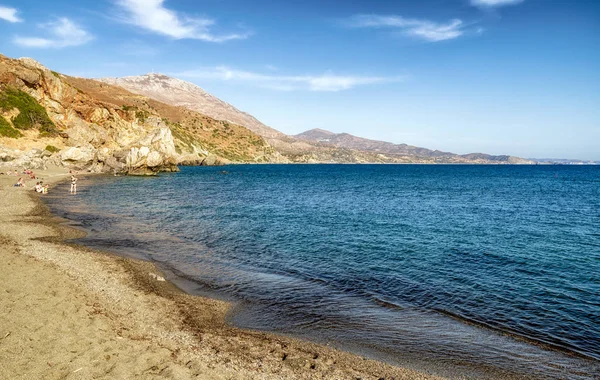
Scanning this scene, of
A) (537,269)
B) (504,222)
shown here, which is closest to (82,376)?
(537,269)

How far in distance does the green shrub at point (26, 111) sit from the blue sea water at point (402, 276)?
49323 millimetres

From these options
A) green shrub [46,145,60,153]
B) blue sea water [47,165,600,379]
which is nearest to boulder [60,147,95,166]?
green shrub [46,145,60,153]

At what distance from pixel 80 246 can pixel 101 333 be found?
12.6 metres

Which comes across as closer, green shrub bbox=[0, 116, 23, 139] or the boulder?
green shrub bbox=[0, 116, 23, 139]

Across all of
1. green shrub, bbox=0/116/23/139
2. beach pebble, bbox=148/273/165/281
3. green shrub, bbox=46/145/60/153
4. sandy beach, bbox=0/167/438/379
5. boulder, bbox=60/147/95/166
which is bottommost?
beach pebble, bbox=148/273/165/281

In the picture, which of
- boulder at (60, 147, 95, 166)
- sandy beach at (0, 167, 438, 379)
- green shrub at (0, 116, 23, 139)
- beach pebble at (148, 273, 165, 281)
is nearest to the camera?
sandy beach at (0, 167, 438, 379)

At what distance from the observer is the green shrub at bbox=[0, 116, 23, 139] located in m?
65.6

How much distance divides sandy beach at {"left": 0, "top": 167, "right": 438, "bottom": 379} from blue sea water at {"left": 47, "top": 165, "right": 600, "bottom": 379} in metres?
1.25

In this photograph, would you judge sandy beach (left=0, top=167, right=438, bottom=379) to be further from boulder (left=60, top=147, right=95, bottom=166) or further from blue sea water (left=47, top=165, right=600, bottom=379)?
boulder (left=60, top=147, right=95, bottom=166)

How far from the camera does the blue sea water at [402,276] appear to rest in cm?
1074

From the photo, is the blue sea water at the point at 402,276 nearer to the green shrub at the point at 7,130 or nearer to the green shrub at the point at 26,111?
the green shrub at the point at 7,130

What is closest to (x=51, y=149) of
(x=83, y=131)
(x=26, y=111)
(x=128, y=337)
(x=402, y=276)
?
(x=26, y=111)

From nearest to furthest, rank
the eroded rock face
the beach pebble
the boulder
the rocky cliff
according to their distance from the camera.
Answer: the beach pebble
the rocky cliff
the boulder
the eroded rock face

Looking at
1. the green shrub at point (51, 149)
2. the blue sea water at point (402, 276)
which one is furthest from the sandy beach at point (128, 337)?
the green shrub at point (51, 149)
